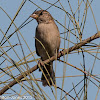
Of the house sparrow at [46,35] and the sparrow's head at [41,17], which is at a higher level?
the sparrow's head at [41,17]

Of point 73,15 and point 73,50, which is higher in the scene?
point 73,15

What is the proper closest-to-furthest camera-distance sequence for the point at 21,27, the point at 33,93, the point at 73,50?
the point at 33,93
the point at 73,50
the point at 21,27

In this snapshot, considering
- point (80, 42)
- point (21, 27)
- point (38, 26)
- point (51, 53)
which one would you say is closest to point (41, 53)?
point (51, 53)

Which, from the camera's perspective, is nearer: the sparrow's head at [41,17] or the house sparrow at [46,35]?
the house sparrow at [46,35]

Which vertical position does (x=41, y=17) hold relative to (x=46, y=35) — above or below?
above

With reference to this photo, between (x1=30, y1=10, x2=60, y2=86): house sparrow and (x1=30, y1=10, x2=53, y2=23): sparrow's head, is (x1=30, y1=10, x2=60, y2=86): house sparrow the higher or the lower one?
the lower one

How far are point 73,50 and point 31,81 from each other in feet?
1.75

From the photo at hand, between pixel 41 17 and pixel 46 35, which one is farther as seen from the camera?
pixel 41 17

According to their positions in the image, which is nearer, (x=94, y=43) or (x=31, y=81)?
(x=31, y=81)

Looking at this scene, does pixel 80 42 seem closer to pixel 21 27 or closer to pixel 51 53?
pixel 21 27

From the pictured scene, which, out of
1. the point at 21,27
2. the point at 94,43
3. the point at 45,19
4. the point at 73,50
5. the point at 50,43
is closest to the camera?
the point at 94,43

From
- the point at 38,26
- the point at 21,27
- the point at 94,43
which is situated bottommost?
the point at 94,43

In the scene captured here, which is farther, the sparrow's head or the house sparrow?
the sparrow's head

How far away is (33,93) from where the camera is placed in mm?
1684
